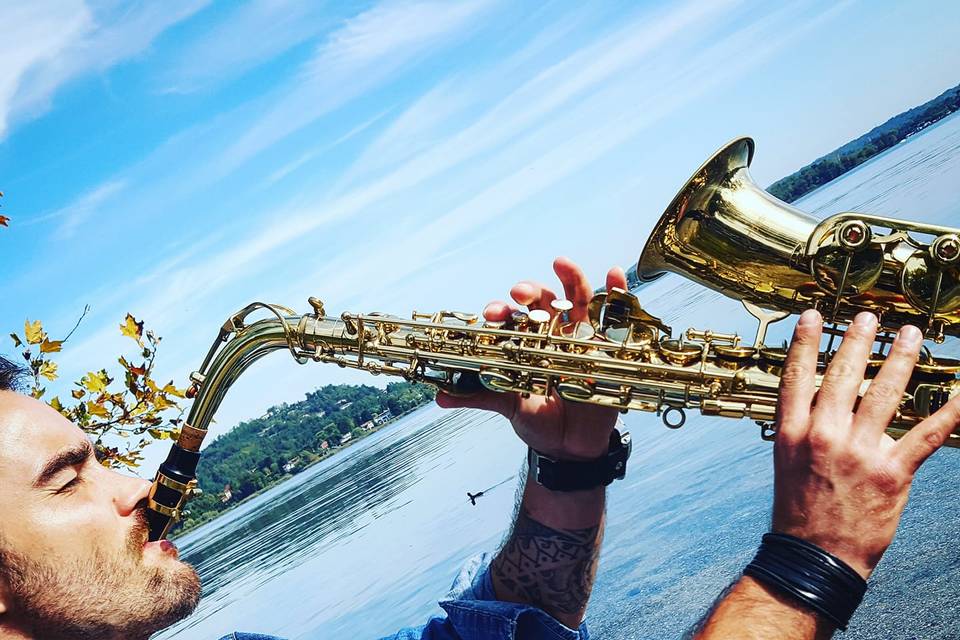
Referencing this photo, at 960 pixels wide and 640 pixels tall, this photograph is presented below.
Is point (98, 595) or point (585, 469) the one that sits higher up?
point (98, 595)

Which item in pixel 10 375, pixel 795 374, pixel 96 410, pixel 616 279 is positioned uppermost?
pixel 10 375

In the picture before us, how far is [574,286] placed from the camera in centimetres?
348

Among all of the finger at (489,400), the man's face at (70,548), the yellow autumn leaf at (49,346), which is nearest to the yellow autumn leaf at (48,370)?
the yellow autumn leaf at (49,346)

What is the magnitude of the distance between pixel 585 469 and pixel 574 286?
0.84 meters

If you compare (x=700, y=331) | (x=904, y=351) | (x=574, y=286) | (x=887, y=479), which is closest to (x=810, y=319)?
(x=904, y=351)

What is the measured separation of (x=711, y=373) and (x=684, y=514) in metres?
8.19

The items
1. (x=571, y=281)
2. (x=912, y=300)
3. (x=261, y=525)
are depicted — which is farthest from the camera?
(x=261, y=525)

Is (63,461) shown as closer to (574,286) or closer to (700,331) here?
(574,286)

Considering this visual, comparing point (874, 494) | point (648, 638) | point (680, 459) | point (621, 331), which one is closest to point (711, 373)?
point (621, 331)

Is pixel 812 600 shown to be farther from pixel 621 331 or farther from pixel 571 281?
pixel 571 281

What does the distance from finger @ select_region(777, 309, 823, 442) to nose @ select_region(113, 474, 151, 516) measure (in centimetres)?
254

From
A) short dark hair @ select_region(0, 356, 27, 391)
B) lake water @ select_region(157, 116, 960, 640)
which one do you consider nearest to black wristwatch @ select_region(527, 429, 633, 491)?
lake water @ select_region(157, 116, 960, 640)

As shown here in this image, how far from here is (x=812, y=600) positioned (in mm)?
1940

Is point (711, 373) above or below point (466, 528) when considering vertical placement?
above
